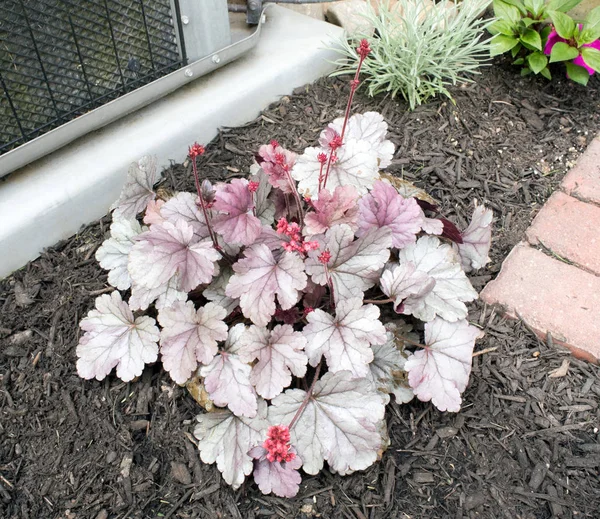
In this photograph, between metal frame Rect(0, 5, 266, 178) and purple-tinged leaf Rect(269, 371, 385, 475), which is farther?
metal frame Rect(0, 5, 266, 178)

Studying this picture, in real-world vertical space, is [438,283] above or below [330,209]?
below

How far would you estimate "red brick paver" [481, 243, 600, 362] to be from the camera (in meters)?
1.74

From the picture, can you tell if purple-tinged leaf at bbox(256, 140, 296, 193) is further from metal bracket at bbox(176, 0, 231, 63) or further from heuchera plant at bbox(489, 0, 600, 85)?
heuchera plant at bbox(489, 0, 600, 85)

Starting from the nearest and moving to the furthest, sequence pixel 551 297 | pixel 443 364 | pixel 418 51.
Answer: pixel 443 364
pixel 551 297
pixel 418 51

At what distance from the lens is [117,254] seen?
1695mm

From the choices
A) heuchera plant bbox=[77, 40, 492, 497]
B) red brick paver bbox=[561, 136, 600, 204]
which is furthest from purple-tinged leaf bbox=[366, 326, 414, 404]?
red brick paver bbox=[561, 136, 600, 204]

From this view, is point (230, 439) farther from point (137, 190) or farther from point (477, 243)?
point (477, 243)

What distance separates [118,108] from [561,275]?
1.63 m

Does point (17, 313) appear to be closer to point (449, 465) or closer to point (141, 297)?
point (141, 297)

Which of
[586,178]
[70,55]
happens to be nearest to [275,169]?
[70,55]

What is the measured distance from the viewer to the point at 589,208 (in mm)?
2107

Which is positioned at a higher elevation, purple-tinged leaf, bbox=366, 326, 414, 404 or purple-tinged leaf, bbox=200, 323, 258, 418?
purple-tinged leaf, bbox=200, 323, 258, 418

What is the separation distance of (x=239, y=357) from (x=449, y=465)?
621 mm

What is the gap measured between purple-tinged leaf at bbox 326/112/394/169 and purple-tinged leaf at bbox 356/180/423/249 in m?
0.19
